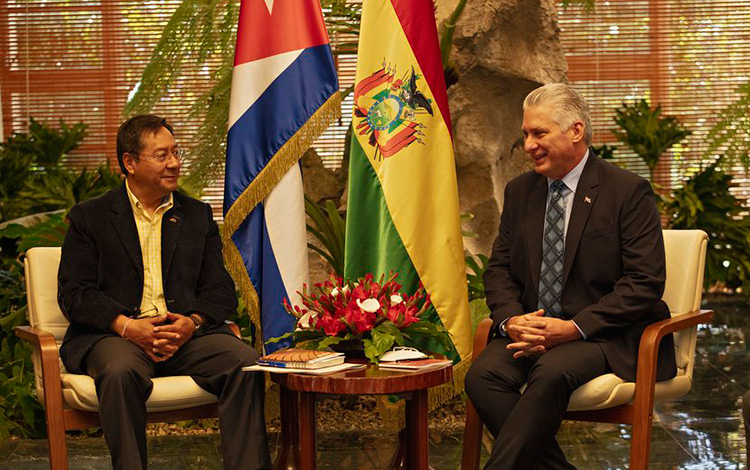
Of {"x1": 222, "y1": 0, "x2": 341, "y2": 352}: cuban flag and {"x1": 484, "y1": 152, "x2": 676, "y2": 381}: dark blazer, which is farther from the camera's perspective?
{"x1": 222, "y1": 0, "x2": 341, "y2": 352}: cuban flag

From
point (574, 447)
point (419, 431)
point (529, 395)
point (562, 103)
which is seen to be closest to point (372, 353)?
point (419, 431)

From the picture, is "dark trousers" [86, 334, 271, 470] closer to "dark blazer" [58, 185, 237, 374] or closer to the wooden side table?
"dark blazer" [58, 185, 237, 374]

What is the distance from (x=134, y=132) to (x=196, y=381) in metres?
0.98

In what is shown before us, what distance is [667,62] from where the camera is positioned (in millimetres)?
9391

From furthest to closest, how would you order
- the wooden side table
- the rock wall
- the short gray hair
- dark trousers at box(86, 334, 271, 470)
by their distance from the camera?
the rock wall < the short gray hair < dark trousers at box(86, 334, 271, 470) < the wooden side table

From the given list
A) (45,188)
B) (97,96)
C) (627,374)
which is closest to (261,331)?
(627,374)

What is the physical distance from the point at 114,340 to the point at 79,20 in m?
6.31

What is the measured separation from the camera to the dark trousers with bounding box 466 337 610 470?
2971mm

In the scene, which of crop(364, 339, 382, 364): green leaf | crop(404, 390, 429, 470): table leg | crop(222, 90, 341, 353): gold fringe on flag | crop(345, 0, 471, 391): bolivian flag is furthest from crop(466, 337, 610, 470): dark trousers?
crop(222, 90, 341, 353): gold fringe on flag

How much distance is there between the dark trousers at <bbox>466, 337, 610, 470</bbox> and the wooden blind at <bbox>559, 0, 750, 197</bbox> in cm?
649

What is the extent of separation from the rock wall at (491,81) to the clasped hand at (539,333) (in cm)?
271

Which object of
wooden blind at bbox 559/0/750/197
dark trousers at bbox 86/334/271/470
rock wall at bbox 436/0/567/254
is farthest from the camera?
wooden blind at bbox 559/0/750/197

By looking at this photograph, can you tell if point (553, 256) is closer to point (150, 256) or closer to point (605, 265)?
point (605, 265)

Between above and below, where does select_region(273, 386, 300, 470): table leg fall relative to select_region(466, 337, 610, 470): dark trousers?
below
